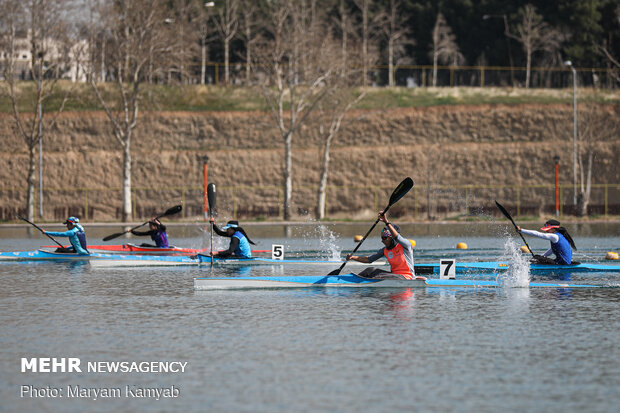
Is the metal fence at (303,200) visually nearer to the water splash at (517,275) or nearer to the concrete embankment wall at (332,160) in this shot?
the concrete embankment wall at (332,160)

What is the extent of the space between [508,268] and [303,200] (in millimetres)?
46513

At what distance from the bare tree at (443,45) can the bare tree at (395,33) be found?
2.42 m

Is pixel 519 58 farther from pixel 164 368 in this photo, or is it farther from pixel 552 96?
pixel 164 368

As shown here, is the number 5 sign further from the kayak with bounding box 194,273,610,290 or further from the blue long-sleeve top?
the blue long-sleeve top

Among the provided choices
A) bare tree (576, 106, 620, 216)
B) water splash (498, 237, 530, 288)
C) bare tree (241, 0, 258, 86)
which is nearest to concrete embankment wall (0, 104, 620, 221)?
bare tree (576, 106, 620, 216)

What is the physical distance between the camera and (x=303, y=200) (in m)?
68.9

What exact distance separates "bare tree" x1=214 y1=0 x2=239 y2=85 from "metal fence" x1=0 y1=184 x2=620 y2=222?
14.4 metres

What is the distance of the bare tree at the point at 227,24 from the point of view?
77.9 metres

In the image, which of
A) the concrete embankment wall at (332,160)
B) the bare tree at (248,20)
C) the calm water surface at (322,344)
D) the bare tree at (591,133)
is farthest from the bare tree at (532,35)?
the calm water surface at (322,344)

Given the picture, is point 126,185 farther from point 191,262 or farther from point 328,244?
point 191,262

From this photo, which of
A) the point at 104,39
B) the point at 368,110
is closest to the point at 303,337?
the point at 104,39

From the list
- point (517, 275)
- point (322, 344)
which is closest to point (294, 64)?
point (517, 275)

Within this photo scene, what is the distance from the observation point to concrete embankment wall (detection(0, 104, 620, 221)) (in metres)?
67.7

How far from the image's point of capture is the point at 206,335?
13219 mm
